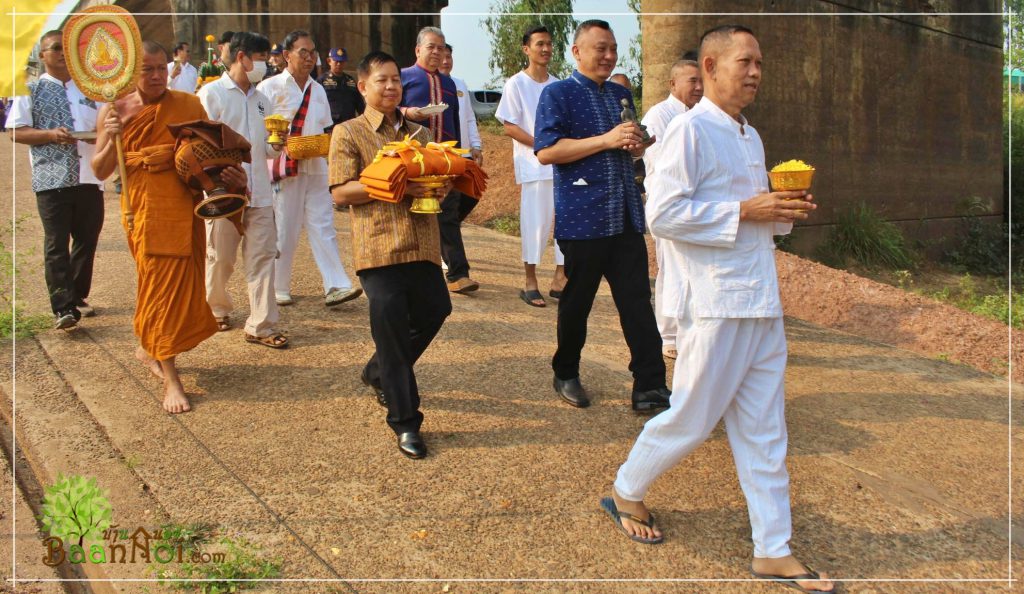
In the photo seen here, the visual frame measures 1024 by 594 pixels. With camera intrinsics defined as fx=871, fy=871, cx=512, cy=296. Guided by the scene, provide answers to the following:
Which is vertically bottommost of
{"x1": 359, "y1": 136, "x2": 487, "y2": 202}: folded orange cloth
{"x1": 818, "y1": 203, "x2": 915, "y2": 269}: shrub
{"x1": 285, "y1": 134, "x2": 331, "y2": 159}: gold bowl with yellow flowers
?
{"x1": 818, "y1": 203, "x2": 915, "y2": 269}: shrub

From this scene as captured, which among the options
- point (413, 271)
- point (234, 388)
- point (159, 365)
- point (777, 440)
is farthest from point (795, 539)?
point (159, 365)

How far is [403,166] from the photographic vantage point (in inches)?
151

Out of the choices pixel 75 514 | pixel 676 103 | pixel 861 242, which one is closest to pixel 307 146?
pixel 676 103

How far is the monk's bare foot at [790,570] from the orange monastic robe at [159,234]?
3.08 m

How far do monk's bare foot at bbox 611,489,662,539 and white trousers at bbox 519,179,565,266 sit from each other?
339 cm

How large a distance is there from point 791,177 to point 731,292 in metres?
0.46

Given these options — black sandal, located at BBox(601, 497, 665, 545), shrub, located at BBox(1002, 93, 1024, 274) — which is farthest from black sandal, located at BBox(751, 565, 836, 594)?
shrub, located at BBox(1002, 93, 1024, 274)

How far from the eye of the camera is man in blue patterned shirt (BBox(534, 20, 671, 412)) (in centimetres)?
446

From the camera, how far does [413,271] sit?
4.15 meters

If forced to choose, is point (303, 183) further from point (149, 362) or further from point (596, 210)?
point (596, 210)

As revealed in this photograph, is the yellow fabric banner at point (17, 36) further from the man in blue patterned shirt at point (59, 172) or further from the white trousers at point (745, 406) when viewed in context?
the white trousers at point (745, 406)

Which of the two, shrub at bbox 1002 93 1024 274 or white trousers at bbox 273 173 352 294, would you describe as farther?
shrub at bbox 1002 93 1024 274

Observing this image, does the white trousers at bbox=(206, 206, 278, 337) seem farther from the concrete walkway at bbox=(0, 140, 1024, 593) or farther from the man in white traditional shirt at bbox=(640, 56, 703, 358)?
the man in white traditional shirt at bbox=(640, 56, 703, 358)

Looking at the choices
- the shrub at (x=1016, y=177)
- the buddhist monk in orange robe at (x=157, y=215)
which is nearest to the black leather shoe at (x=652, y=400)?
the buddhist monk in orange robe at (x=157, y=215)
